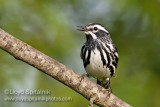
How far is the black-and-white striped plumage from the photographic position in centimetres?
661

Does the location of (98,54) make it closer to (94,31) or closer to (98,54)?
(98,54)

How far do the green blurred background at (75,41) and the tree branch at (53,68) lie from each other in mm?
1129

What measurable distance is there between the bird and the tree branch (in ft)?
2.62

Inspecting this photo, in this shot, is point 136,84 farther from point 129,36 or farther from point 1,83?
point 1,83

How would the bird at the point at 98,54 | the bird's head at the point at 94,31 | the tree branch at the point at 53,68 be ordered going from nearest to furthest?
the tree branch at the point at 53,68 → the bird at the point at 98,54 → the bird's head at the point at 94,31

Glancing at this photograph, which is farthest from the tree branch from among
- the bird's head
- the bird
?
the bird's head

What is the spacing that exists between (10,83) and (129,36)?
8.63ft

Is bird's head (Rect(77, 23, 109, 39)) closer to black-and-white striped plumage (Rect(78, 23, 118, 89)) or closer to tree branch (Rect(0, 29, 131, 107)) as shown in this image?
black-and-white striped plumage (Rect(78, 23, 118, 89))

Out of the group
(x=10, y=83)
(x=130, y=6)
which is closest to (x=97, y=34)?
(x=130, y=6)

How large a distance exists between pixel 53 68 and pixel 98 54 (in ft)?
4.28

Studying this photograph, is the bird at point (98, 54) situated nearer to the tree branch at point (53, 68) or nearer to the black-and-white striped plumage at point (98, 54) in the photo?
the black-and-white striped plumage at point (98, 54)

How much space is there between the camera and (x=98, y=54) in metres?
6.62

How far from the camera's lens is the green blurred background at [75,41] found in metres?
7.18

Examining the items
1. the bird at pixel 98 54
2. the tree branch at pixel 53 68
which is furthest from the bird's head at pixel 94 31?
the tree branch at pixel 53 68
